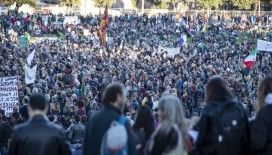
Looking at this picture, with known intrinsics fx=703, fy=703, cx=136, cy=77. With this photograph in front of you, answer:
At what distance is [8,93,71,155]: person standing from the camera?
5562 millimetres

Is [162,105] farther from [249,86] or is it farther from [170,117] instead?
[249,86]

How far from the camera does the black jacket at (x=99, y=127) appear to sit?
554 centimetres

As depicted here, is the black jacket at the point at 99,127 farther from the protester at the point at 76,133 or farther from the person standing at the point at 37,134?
the protester at the point at 76,133

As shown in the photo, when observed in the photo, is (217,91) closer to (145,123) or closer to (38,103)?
(145,123)

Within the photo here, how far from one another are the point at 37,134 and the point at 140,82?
1562cm

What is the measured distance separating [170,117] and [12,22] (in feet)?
115

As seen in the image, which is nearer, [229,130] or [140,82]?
[229,130]

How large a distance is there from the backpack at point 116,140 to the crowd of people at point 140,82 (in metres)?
0.07

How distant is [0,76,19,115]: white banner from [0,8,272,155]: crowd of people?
0.28 m

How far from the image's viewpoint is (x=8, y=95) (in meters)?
13.0

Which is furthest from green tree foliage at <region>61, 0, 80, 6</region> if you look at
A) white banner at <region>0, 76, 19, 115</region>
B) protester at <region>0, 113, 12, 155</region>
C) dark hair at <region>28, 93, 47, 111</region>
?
dark hair at <region>28, 93, 47, 111</region>

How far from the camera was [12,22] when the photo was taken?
3956 centimetres

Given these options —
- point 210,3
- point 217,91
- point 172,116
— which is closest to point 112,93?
point 172,116

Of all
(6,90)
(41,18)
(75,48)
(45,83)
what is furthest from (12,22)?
(6,90)
